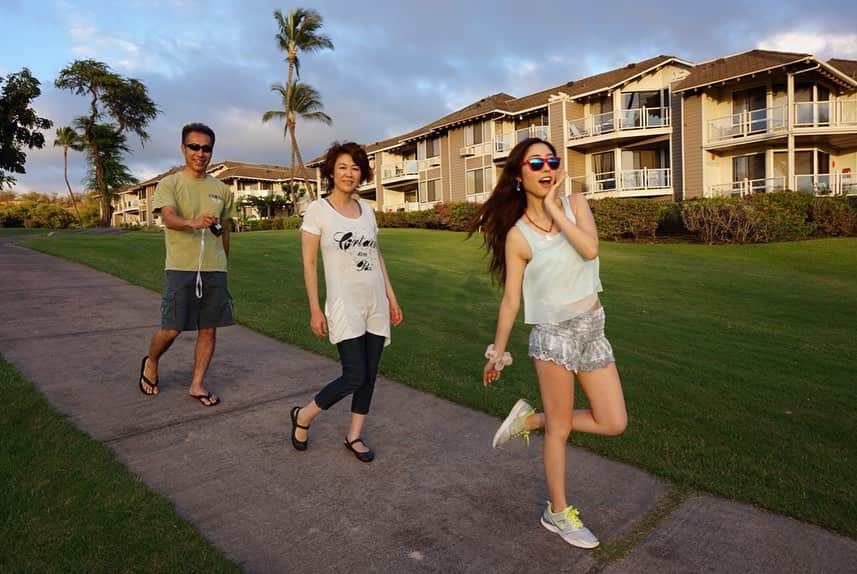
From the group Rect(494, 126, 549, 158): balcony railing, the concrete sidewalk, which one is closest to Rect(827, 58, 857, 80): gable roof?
Rect(494, 126, 549, 158): balcony railing

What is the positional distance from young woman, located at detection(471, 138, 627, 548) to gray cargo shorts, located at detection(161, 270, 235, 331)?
2605 millimetres

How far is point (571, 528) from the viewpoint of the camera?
271cm

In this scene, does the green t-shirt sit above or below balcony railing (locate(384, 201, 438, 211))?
below

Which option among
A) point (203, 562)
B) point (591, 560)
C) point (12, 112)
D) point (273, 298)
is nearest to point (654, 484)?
point (591, 560)

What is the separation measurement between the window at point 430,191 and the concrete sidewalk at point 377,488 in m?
38.0

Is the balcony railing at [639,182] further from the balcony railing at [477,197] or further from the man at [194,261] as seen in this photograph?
the man at [194,261]

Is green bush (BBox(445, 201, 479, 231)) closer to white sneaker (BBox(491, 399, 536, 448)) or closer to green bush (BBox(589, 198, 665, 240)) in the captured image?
green bush (BBox(589, 198, 665, 240))

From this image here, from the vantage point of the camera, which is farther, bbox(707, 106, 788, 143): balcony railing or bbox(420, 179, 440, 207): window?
bbox(420, 179, 440, 207): window

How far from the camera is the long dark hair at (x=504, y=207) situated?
284 centimetres

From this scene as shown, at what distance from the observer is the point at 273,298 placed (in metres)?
9.23

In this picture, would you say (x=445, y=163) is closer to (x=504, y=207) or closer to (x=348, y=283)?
(x=348, y=283)

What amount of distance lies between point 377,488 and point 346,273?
1.21 m

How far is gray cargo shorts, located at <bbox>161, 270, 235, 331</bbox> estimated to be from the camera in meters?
4.45

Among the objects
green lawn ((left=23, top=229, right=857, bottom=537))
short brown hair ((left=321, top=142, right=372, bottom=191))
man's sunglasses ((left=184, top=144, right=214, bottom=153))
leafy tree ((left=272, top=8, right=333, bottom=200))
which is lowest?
green lawn ((left=23, top=229, right=857, bottom=537))
